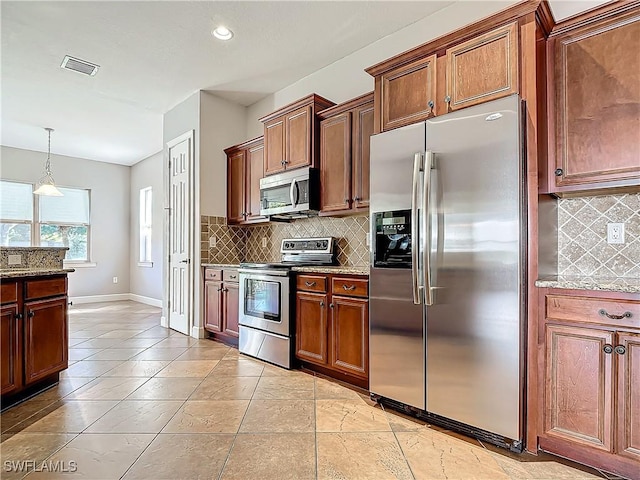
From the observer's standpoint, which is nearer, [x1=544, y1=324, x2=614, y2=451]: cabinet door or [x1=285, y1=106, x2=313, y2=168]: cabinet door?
[x1=544, y1=324, x2=614, y2=451]: cabinet door

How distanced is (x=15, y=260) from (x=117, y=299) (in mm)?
5489

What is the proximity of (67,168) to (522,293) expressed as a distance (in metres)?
8.20

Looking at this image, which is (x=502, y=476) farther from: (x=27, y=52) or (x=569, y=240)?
(x=27, y=52)

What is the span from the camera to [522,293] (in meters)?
1.87

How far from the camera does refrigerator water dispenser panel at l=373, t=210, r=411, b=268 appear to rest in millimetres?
2318

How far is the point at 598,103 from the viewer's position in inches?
74.4

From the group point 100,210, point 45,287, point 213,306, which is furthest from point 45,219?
point 45,287

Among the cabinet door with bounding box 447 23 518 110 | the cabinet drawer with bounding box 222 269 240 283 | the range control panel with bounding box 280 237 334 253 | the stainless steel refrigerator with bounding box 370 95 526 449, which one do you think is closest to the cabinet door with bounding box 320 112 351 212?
the range control panel with bounding box 280 237 334 253

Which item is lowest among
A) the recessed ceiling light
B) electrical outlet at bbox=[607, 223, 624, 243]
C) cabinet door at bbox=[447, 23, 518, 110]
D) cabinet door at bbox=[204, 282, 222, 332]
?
cabinet door at bbox=[204, 282, 222, 332]

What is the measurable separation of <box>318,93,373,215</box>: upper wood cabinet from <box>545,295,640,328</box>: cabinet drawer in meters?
1.59

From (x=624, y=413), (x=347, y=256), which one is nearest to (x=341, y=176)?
(x=347, y=256)

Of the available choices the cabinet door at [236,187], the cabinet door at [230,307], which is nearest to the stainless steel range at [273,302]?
the cabinet door at [230,307]

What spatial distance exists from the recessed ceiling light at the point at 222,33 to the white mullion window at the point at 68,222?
5.68m

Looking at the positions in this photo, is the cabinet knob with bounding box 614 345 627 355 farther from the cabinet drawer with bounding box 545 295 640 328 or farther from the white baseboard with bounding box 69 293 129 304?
the white baseboard with bounding box 69 293 129 304
